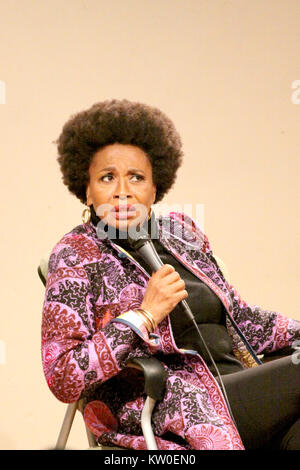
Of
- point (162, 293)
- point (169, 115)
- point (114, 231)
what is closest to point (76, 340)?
point (162, 293)

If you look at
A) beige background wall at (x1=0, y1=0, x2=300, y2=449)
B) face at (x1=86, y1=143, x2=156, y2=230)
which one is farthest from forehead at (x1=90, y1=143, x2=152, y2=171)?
beige background wall at (x1=0, y1=0, x2=300, y2=449)

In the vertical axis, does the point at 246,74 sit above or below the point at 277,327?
above

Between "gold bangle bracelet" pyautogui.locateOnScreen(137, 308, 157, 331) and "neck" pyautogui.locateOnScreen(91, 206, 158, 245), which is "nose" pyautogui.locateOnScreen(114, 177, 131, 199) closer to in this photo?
"neck" pyautogui.locateOnScreen(91, 206, 158, 245)

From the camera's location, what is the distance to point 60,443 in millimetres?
1817

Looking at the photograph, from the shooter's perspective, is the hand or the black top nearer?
the hand

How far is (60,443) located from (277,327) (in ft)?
2.23

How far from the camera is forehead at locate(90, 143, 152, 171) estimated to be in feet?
5.65

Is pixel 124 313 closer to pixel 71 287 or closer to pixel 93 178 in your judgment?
pixel 71 287
